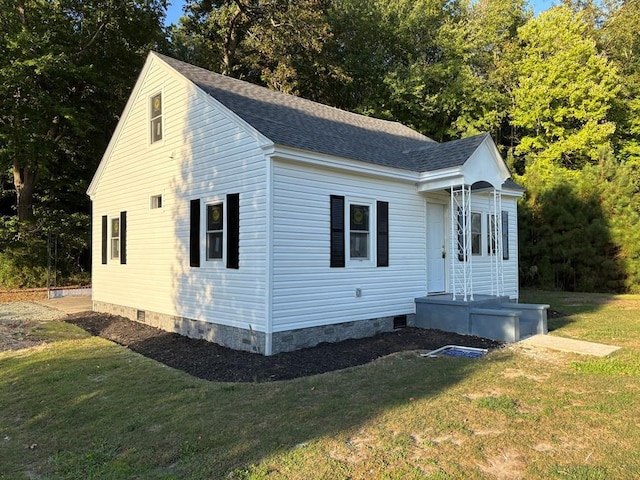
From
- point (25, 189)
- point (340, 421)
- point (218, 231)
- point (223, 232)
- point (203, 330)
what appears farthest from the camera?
point (25, 189)

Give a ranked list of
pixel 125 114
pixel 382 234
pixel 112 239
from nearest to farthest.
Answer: pixel 382 234 < pixel 125 114 < pixel 112 239

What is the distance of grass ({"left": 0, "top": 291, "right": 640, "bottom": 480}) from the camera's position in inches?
142

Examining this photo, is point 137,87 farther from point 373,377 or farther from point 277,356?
point 373,377

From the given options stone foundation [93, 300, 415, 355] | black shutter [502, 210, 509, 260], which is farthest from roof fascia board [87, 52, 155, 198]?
black shutter [502, 210, 509, 260]

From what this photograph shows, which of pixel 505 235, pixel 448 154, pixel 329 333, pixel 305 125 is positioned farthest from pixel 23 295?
pixel 505 235

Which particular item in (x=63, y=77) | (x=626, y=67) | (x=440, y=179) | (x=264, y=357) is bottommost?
(x=264, y=357)

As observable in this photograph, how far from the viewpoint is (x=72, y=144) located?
70.1 ft

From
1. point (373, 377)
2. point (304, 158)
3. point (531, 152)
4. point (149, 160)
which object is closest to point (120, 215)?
point (149, 160)

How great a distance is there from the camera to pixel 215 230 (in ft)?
29.2

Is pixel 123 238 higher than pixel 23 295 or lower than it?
higher

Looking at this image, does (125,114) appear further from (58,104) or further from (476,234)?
(476,234)

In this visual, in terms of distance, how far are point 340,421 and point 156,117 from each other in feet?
29.1

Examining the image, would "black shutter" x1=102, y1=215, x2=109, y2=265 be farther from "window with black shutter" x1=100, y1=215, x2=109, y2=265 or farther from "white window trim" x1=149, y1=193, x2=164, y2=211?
"white window trim" x1=149, y1=193, x2=164, y2=211

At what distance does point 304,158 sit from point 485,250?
21.1 ft
